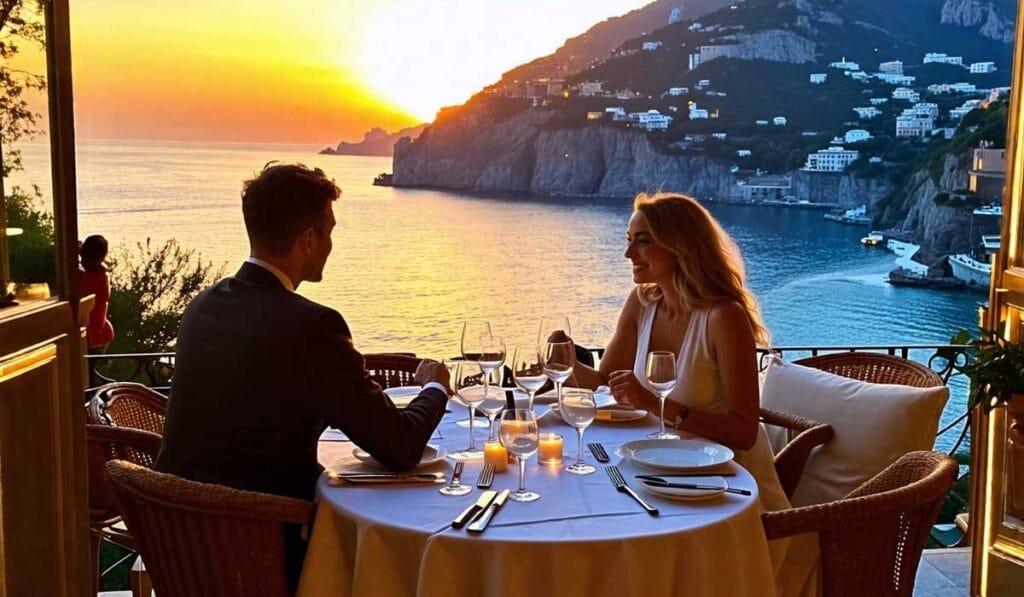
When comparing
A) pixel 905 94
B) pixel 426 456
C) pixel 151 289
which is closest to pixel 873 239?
pixel 905 94

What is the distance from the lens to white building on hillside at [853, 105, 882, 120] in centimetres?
1541

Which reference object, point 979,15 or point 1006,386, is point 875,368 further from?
point 979,15

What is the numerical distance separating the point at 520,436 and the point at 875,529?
0.78 metres

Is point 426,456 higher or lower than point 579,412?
lower

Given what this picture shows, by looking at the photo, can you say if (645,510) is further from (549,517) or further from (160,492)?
(160,492)

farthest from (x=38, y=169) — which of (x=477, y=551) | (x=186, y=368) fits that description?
(x=477, y=551)

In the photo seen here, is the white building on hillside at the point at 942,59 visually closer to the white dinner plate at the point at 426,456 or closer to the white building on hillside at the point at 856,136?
the white building on hillside at the point at 856,136

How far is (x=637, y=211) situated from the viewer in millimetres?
2709

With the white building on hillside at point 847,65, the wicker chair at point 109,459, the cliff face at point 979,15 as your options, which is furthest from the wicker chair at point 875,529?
the white building on hillside at point 847,65

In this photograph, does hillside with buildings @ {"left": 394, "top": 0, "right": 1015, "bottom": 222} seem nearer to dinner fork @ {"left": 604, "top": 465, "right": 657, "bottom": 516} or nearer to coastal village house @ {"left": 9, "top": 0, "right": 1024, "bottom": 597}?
coastal village house @ {"left": 9, "top": 0, "right": 1024, "bottom": 597}

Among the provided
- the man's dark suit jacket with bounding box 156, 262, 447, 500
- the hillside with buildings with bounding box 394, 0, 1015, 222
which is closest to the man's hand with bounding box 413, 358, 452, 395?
the man's dark suit jacket with bounding box 156, 262, 447, 500

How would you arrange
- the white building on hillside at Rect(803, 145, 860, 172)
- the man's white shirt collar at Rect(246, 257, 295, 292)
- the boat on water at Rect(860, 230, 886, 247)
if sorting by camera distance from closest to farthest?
the man's white shirt collar at Rect(246, 257, 295, 292) → the white building on hillside at Rect(803, 145, 860, 172) → the boat on water at Rect(860, 230, 886, 247)

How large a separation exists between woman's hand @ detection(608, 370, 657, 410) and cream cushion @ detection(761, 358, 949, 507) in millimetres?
614

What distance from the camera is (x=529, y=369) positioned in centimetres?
Result: 212
